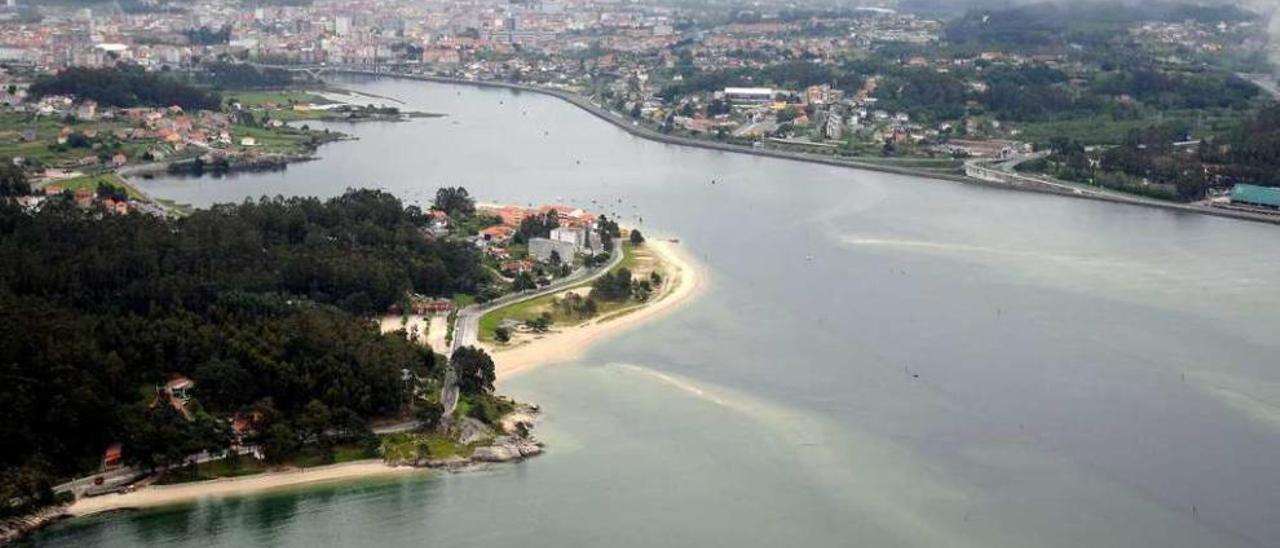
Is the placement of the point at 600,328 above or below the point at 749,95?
below

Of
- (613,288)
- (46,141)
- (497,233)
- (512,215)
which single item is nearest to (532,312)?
(613,288)

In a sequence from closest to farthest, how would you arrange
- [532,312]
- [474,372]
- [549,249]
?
1. [474,372]
2. [532,312]
3. [549,249]

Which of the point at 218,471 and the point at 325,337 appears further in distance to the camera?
the point at 325,337

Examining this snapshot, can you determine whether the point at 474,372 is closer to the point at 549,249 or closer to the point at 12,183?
the point at 549,249

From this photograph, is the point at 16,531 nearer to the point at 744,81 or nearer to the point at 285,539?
the point at 285,539

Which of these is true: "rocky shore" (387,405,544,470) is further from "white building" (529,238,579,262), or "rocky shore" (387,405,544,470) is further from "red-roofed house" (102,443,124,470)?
"white building" (529,238,579,262)

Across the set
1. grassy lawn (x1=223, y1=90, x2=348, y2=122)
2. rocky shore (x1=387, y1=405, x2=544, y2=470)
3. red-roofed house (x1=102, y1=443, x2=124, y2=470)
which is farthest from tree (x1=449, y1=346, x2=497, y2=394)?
grassy lawn (x1=223, y1=90, x2=348, y2=122)
